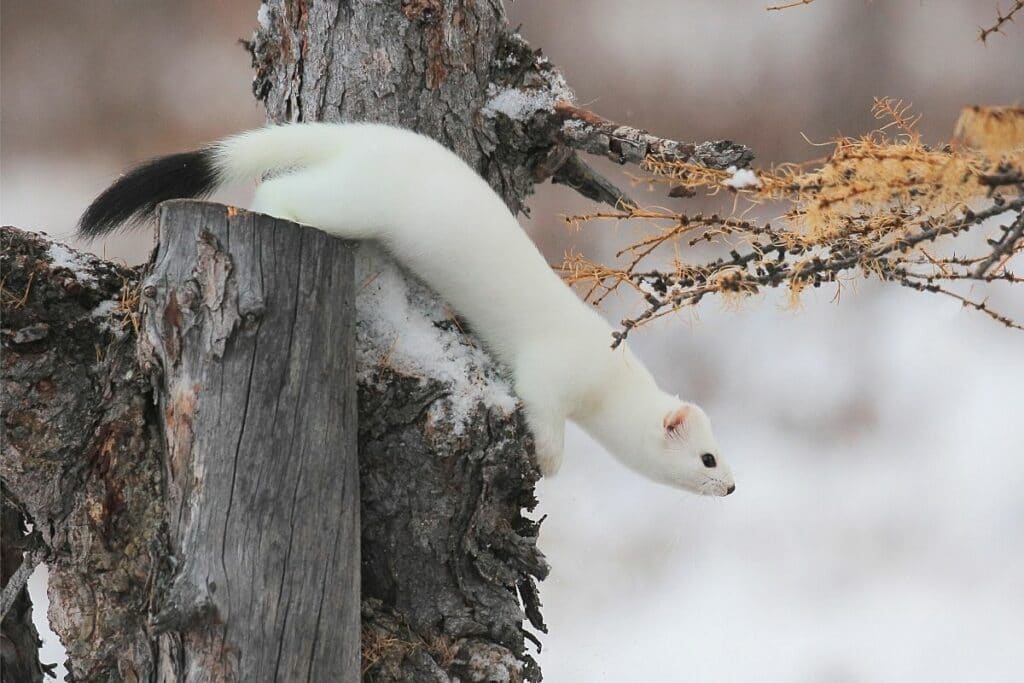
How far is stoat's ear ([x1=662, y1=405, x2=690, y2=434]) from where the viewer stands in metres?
1.07

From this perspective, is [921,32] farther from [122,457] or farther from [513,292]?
[122,457]

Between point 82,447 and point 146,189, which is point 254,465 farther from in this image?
point 146,189

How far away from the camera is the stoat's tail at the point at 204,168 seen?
997 millimetres

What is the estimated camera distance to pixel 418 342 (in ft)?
3.18

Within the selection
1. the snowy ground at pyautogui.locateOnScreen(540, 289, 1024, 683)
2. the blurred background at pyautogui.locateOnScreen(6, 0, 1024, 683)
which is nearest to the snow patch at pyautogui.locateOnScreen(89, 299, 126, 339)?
the blurred background at pyautogui.locateOnScreen(6, 0, 1024, 683)

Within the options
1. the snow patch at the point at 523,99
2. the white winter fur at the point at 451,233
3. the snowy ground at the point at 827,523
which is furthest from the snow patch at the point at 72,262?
the snowy ground at the point at 827,523

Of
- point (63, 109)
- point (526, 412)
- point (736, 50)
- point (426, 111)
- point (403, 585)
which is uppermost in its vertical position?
point (736, 50)

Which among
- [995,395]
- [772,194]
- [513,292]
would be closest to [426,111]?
[513,292]

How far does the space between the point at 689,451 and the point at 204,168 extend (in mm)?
548

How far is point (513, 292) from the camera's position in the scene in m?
1.00

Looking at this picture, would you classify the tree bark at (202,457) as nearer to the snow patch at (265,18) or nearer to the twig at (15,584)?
the twig at (15,584)

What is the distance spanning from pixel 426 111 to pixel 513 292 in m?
0.23

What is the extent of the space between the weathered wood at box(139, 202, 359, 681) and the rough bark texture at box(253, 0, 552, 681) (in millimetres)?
75

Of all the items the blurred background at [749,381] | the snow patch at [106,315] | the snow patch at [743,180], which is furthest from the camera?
the blurred background at [749,381]
